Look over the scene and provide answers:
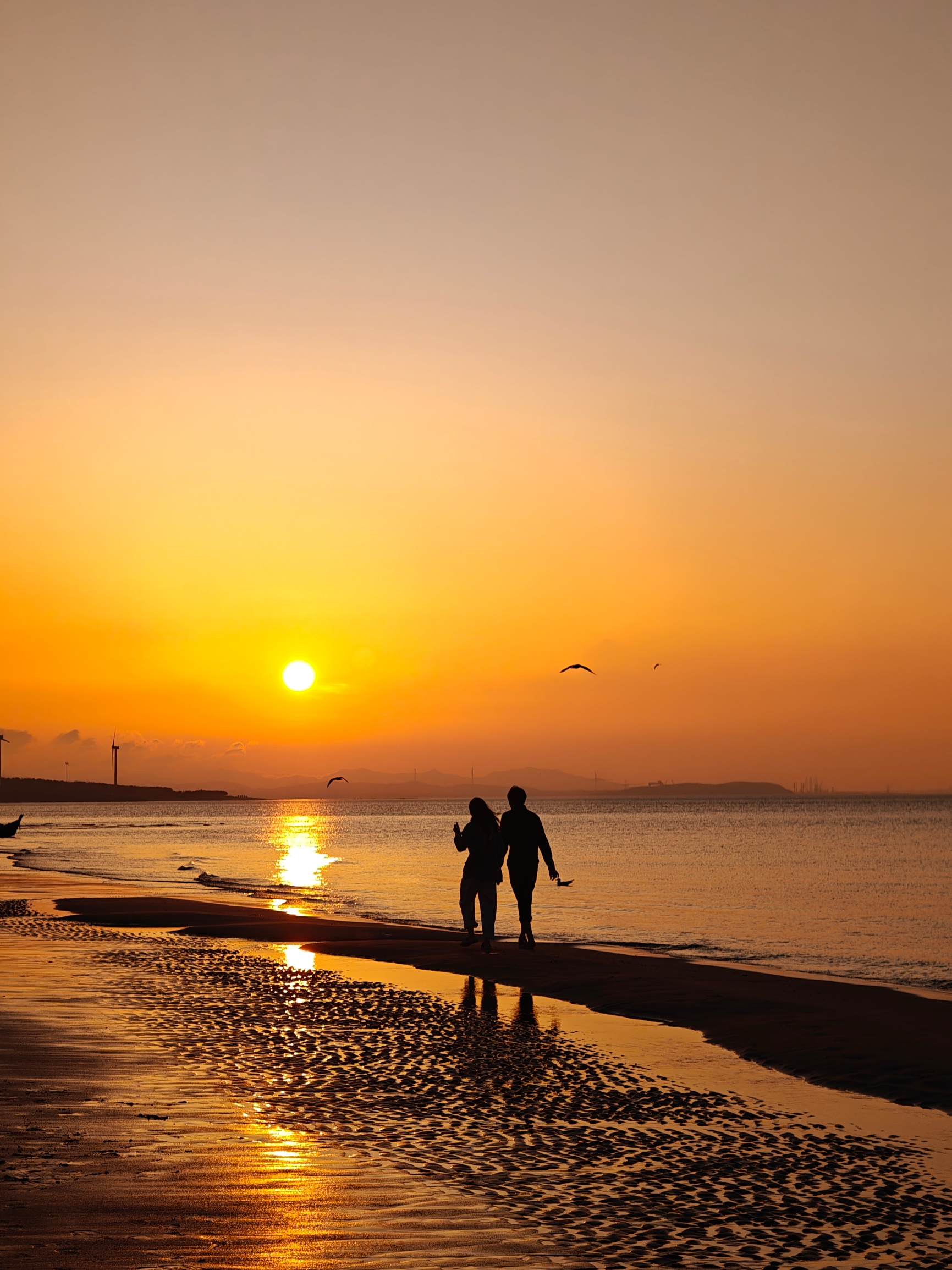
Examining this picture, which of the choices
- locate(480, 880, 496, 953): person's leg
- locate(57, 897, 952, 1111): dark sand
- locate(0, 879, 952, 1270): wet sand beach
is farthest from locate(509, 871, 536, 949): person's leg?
locate(0, 879, 952, 1270): wet sand beach

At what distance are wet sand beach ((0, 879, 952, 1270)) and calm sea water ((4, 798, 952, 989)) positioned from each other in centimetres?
1401

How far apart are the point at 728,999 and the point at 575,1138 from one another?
827 centimetres

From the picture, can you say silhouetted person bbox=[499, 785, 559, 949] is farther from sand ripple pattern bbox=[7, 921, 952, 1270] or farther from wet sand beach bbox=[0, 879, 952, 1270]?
wet sand beach bbox=[0, 879, 952, 1270]

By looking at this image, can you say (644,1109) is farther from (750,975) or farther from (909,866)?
(909,866)

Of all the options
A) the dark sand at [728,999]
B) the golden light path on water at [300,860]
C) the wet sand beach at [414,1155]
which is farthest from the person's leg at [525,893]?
the golden light path on water at [300,860]

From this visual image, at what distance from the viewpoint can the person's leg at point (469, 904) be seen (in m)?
20.2

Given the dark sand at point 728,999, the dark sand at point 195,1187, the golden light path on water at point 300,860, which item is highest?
the dark sand at point 195,1187

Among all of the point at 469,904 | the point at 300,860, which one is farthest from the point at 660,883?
the point at 469,904

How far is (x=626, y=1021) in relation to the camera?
1509 centimetres

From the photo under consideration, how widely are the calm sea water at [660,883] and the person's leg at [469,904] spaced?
7.07 m

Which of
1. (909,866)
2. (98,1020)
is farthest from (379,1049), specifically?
(909,866)

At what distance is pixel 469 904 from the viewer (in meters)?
20.8

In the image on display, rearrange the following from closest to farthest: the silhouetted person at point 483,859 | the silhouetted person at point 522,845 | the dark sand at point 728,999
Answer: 1. the dark sand at point 728,999
2. the silhouetted person at point 522,845
3. the silhouetted person at point 483,859

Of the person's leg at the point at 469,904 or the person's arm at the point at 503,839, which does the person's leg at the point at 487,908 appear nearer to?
the person's leg at the point at 469,904
